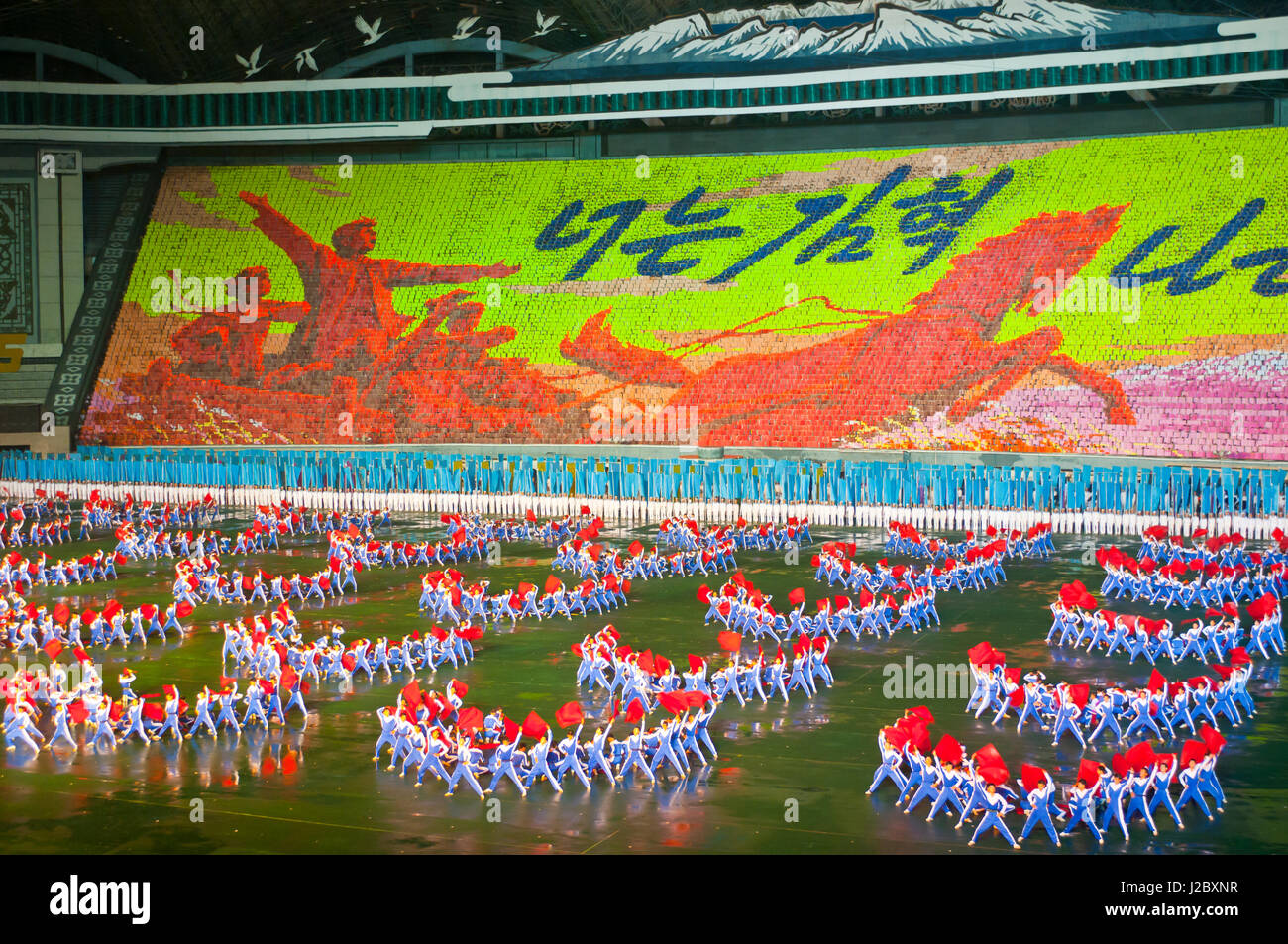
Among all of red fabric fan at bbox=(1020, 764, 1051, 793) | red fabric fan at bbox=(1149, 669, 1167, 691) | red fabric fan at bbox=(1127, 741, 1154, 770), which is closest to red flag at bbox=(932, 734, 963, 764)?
red fabric fan at bbox=(1020, 764, 1051, 793)

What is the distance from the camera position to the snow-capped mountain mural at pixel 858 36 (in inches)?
1615

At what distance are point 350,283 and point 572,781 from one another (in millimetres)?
33404

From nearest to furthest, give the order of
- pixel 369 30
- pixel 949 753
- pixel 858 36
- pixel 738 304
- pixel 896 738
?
pixel 949 753, pixel 896 738, pixel 738 304, pixel 858 36, pixel 369 30

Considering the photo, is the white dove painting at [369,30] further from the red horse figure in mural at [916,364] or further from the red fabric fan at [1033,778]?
the red fabric fan at [1033,778]

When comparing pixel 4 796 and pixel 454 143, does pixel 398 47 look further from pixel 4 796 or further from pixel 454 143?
pixel 4 796

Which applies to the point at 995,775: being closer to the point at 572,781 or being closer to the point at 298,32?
the point at 572,781

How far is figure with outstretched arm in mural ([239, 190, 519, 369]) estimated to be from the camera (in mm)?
41812

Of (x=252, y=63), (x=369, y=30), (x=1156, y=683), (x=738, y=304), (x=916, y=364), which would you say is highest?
(x=369, y=30)

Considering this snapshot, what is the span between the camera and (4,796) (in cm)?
1196

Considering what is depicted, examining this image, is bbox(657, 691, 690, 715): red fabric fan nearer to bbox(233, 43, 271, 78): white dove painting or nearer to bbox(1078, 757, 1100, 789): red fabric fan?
bbox(1078, 757, 1100, 789): red fabric fan

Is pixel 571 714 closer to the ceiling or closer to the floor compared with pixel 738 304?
closer to the floor

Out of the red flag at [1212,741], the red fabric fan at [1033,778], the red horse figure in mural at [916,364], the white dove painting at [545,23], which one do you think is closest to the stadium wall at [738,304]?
the red horse figure in mural at [916,364]

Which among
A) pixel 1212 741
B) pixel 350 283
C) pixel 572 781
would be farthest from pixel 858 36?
pixel 572 781

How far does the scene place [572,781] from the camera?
40.1 feet
